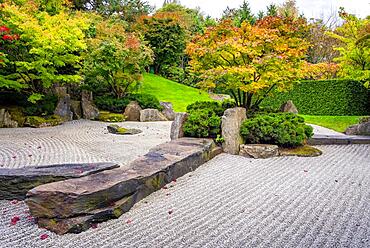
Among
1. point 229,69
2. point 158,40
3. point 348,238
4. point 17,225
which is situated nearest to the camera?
point 348,238

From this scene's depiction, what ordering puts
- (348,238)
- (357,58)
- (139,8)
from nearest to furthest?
Result: (348,238), (357,58), (139,8)

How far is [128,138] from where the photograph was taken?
8508mm

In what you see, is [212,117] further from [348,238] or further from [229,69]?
[348,238]

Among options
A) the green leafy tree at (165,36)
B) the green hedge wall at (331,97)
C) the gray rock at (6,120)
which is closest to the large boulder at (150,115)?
the gray rock at (6,120)

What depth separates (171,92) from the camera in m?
19.6

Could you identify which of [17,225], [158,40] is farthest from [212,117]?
[158,40]

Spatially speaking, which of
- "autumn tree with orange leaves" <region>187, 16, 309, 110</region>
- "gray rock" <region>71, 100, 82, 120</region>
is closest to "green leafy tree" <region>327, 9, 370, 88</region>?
"autumn tree with orange leaves" <region>187, 16, 309, 110</region>

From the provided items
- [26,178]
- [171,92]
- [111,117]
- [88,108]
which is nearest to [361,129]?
[111,117]

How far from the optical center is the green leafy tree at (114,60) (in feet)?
41.3

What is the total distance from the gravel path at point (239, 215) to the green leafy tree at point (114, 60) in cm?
875

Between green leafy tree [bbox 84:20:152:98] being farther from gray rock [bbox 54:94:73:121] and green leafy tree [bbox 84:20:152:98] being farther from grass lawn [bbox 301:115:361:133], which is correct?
grass lawn [bbox 301:115:361:133]

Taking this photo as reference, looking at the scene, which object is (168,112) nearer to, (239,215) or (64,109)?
(64,109)

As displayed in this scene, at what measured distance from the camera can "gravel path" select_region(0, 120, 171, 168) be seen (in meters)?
5.79

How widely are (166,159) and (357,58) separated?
10103 mm
